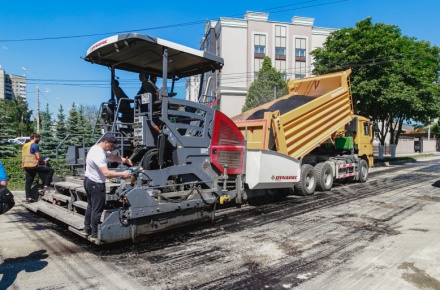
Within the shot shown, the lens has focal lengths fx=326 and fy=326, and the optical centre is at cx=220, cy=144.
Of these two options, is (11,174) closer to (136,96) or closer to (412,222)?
(136,96)

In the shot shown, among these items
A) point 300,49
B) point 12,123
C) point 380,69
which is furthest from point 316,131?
point 300,49

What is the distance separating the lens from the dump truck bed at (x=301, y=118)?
7953mm

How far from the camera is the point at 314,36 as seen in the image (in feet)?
129

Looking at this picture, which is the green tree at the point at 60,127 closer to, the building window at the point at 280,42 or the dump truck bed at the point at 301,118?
the dump truck bed at the point at 301,118

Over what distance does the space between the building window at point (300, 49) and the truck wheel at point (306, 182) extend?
3187 cm

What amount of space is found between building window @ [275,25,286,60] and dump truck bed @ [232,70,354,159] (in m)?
27.9

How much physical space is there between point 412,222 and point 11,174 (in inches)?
450

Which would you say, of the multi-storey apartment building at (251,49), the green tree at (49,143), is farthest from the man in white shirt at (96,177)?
the multi-storey apartment building at (251,49)

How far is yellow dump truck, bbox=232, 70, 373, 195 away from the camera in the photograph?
8.07m

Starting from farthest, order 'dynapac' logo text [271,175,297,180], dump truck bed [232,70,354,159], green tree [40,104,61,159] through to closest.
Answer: green tree [40,104,61,159]
dump truck bed [232,70,354,159]
'dynapac' logo text [271,175,297,180]

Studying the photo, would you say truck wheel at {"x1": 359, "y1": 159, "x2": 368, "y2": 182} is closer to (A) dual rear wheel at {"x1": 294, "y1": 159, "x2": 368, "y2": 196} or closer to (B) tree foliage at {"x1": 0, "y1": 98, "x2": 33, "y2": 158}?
(A) dual rear wheel at {"x1": 294, "y1": 159, "x2": 368, "y2": 196}

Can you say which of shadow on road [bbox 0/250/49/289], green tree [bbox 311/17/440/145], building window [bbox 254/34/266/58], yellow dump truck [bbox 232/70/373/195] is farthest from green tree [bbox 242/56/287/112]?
shadow on road [bbox 0/250/49/289]

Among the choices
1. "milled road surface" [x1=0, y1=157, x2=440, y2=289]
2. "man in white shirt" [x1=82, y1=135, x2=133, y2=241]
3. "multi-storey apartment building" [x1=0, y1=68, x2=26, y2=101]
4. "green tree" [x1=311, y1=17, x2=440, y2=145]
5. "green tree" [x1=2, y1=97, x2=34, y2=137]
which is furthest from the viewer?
"multi-storey apartment building" [x1=0, y1=68, x2=26, y2=101]

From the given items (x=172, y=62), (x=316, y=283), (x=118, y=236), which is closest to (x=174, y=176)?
(x=118, y=236)
